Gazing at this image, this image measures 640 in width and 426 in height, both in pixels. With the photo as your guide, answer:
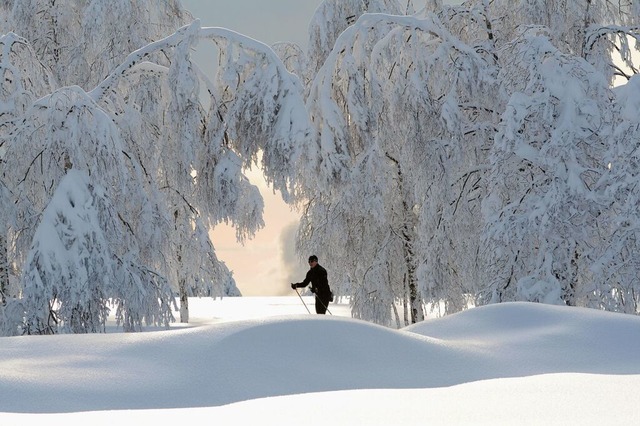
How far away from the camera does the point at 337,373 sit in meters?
6.61

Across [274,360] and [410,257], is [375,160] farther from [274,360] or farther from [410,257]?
[274,360]

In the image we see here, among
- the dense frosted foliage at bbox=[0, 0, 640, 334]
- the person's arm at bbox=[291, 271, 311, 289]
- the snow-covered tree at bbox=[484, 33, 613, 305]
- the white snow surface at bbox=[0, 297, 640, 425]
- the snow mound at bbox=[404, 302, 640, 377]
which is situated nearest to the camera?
the white snow surface at bbox=[0, 297, 640, 425]

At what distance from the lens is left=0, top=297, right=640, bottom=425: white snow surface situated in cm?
467

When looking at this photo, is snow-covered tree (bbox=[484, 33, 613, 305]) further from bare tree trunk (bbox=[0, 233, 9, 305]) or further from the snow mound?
bare tree trunk (bbox=[0, 233, 9, 305])

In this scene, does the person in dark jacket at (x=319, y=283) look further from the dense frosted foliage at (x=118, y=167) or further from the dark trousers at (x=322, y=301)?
the dense frosted foliage at (x=118, y=167)

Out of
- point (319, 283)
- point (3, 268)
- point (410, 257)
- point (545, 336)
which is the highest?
point (410, 257)

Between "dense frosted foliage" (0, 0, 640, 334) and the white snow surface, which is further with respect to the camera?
"dense frosted foliage" (0, 0, 640, 334)

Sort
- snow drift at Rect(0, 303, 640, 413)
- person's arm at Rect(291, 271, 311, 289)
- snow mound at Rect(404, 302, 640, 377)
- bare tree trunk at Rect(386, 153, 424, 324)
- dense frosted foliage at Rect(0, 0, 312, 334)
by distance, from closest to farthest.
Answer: snow drift at Rect(0, 303, 640, 413), snow mound at Rect(404, 302, 640, 377), dense frosted foliage at Rect(0, 0, 312, 334), person's arm at Rect(291, 271, 311, 289), bare tree trunk at Rect(386, 153, 424, 324)

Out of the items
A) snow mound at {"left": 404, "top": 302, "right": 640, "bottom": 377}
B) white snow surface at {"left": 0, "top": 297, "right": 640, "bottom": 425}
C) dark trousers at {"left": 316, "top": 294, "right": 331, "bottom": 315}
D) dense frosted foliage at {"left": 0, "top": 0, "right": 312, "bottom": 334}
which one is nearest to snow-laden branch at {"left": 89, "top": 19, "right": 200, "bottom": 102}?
dense frosted foliage at {"left": 0, "top": 0, "right": 312, "bottom": 334}

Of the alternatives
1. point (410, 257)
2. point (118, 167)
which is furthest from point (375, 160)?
point (118, 167)

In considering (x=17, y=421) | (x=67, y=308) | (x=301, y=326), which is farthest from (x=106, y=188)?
(x=17, y=421)

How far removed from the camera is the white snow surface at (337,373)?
4.67 meters

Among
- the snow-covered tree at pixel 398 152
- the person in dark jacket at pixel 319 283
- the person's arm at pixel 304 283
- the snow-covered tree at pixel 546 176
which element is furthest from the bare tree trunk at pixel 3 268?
the snow-covered tree at pixel 546 176

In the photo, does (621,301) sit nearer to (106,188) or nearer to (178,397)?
(106,188)
